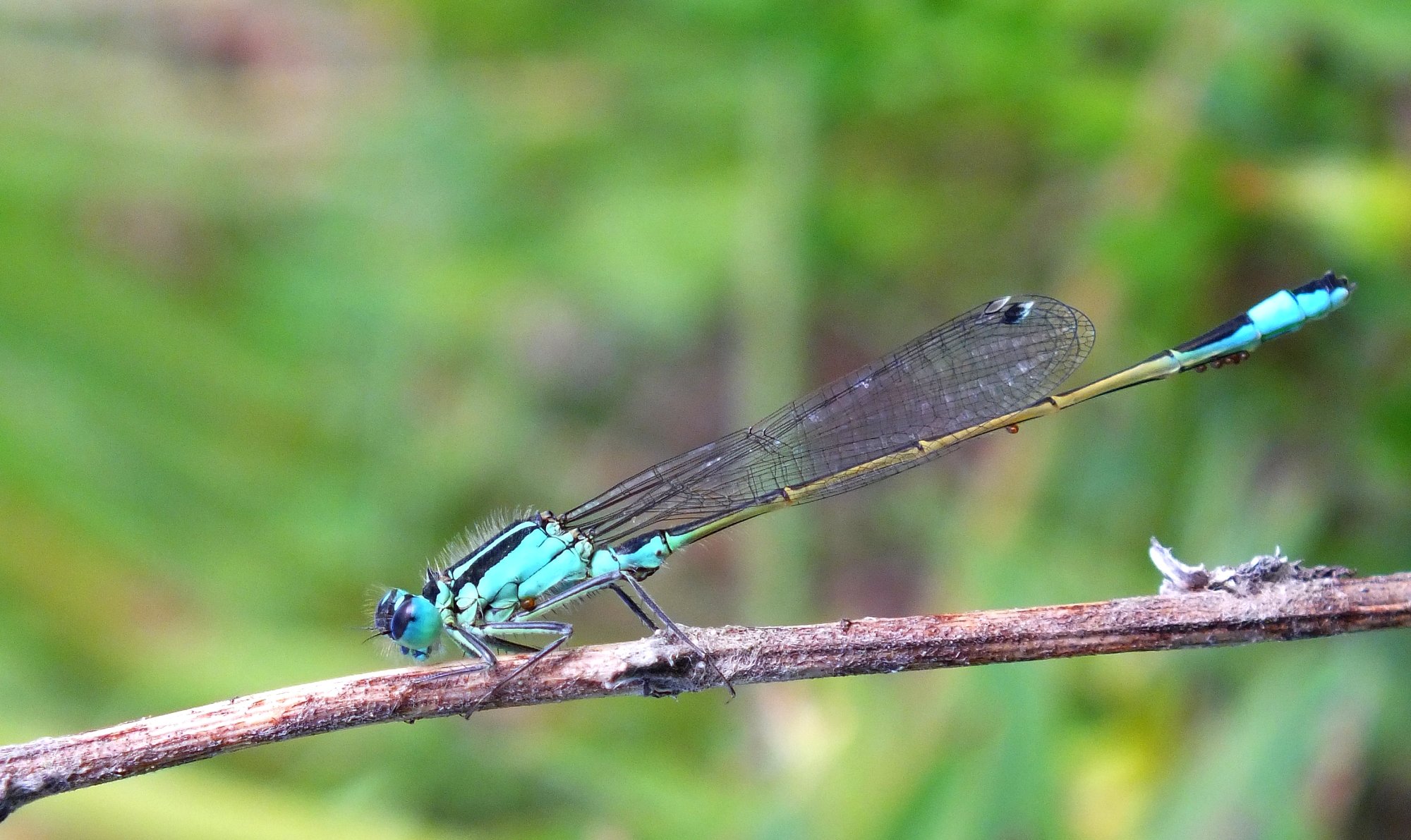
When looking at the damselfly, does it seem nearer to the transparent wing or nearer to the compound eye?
the transparent wing

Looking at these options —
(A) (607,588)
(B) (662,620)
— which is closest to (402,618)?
(A) (607,588)

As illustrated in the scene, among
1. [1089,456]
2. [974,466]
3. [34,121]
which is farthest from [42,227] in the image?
[1089,456]

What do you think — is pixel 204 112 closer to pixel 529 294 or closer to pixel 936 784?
pixel 529 294

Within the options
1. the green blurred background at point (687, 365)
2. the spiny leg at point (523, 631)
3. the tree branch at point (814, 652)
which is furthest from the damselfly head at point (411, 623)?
the green blurred background at point (687, 365)

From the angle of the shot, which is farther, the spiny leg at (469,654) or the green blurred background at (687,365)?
the green blurred background at (687,365)

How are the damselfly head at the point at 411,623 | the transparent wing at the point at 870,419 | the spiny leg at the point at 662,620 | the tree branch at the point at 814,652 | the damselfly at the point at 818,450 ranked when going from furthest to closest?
the transparent wing at the point at 870,419, the damselfly at the point at 818,450, the damselfly head at the point at 411,623, the spiny leg at the point at 662,620, the tree branch at the point at 814,652

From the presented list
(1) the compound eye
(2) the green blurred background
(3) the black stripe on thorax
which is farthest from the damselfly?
(2) the green blurred background

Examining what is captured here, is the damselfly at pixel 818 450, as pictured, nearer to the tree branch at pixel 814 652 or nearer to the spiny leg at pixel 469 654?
the spiny leg at pixel 469 654
